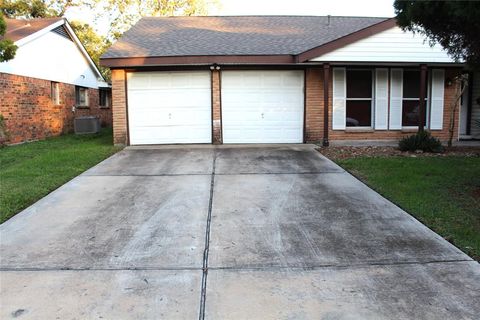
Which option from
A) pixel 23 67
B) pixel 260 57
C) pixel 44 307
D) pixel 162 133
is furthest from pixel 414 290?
pixel 23 67

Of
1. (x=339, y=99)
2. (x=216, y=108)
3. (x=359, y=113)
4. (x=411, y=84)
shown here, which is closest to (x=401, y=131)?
(x=359, y=113)

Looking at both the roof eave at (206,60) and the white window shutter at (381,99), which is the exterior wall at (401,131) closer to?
the white window shutter at (381,99)

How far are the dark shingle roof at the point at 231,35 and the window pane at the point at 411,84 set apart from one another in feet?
8.46

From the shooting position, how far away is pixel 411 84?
14195 millimetres

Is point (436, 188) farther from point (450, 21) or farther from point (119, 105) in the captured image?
point (119, 105)

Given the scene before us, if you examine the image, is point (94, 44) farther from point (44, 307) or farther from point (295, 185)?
point (44, 307)

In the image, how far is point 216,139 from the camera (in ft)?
45.6

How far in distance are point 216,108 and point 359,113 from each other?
4626 millimetres

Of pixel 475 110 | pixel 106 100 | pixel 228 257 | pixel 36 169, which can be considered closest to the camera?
pixel 228 257

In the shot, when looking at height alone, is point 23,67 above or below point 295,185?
above

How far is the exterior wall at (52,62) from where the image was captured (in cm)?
1565

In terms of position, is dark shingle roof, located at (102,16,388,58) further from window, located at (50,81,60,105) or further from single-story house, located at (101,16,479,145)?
window, located at (50,81,60,105)

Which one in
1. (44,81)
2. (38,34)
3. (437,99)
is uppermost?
(38,34)

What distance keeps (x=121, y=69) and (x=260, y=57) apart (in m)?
4.34
